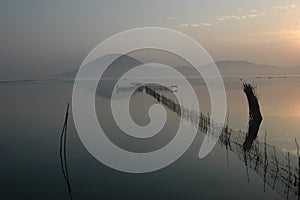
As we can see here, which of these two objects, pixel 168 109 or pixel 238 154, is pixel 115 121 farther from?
pixel 238 154

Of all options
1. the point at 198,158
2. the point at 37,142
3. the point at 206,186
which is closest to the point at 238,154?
the point at 198,158

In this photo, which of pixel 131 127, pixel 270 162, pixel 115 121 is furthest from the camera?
pixel 115 121

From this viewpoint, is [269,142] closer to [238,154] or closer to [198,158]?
[238,154]

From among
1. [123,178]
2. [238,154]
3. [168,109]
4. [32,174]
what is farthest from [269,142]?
[168,109]

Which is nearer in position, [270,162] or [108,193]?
[108,193]

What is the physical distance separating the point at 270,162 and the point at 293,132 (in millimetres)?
5106

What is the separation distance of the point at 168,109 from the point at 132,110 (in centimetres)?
233

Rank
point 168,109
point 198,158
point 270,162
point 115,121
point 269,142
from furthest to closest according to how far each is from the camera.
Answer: point 168,109 → point 115,121 → point 269,142 → point 198,158 → point 270,162

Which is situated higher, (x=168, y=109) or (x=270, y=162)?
(x=168, y=109)

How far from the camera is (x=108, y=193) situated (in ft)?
31.1

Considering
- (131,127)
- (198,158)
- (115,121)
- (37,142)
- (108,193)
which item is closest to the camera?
(108,193)

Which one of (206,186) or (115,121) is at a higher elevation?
(115,121)

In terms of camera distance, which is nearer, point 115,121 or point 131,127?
point 131,127

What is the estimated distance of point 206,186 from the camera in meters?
9.92
